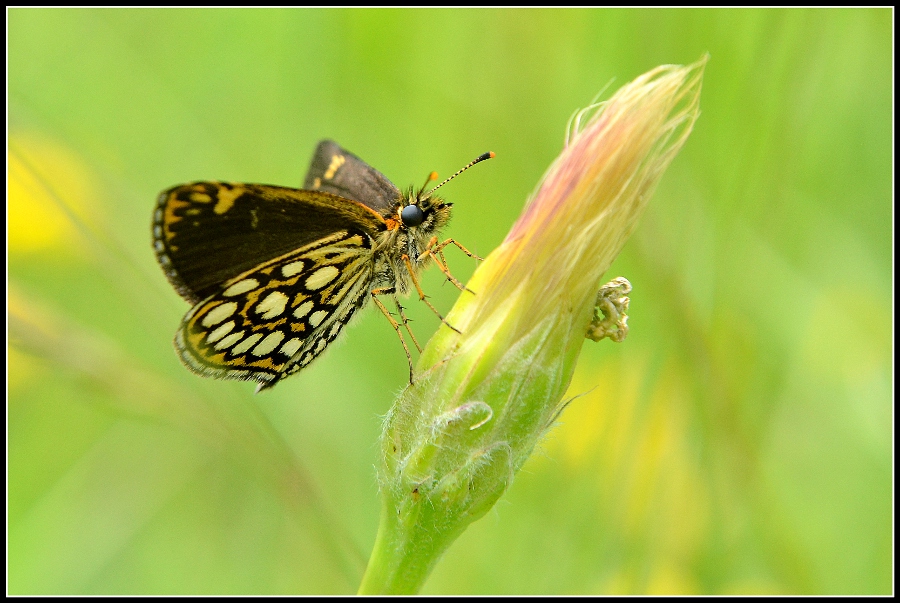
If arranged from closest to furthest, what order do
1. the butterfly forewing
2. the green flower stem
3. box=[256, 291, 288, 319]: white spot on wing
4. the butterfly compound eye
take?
the green flower stem, the butterfly forewing, box=[256, 291, 288, 319]: white spot on wing, the butterfly compound eye

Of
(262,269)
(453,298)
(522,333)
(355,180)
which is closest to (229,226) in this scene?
(262,269)

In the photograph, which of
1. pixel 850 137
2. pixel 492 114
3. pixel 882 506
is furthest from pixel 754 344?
pixel 492 114

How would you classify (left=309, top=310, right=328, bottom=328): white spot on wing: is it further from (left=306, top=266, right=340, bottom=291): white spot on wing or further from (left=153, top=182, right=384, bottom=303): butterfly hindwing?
(left=153, top=182, right=384, bottom=303): butterfly hindwing

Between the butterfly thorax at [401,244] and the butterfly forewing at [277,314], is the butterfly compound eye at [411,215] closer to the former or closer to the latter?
the butterfly thorax at [401,244]

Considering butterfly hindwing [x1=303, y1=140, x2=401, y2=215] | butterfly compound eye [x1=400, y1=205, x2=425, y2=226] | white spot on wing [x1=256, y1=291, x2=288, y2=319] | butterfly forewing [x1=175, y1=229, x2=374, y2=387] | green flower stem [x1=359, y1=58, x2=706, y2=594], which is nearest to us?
green flower stem [x1=359, y1=58, x2=706, y2=594]

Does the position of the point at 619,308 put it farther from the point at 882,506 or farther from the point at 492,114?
the point at 492,114

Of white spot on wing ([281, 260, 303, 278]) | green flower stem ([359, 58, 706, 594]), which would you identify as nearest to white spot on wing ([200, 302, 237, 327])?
white spot on wing ([281, 260, 303, 278])

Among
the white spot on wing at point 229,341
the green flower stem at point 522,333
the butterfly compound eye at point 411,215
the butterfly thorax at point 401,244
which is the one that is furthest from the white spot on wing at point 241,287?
the green flower stem at point 522,333
